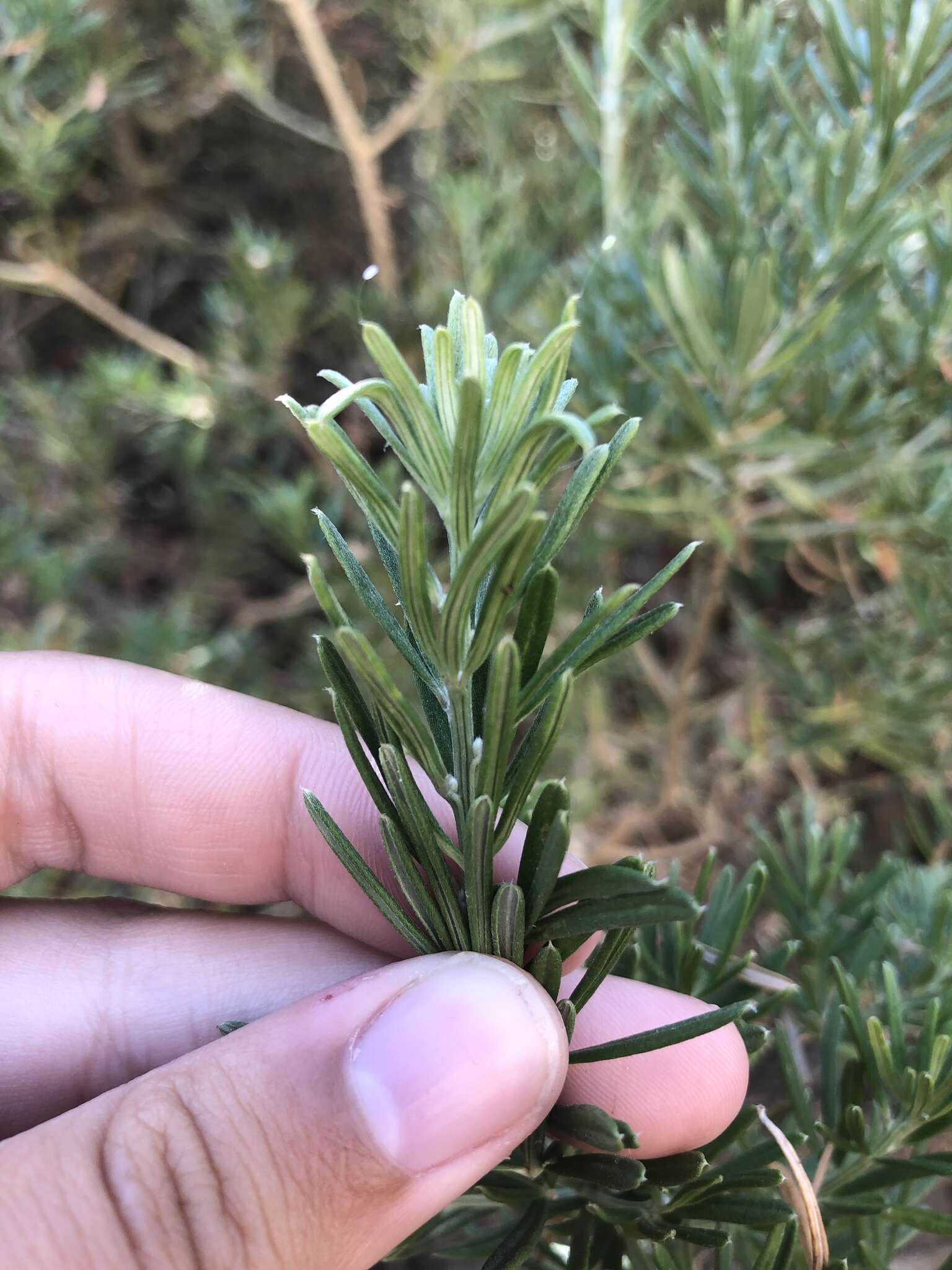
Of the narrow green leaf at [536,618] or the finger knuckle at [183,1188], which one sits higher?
the narrow green leaf at [536,618]

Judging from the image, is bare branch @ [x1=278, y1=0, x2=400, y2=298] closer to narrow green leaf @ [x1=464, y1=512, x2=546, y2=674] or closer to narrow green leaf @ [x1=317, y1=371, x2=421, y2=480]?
narrow green leaf @ [x1=317, y1=371, x2=421, y2=480]

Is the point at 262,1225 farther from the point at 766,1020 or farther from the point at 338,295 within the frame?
the point at 338,295

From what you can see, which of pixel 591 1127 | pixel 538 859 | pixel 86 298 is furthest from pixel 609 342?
pixel 86 298

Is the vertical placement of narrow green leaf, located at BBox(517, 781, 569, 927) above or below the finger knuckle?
above

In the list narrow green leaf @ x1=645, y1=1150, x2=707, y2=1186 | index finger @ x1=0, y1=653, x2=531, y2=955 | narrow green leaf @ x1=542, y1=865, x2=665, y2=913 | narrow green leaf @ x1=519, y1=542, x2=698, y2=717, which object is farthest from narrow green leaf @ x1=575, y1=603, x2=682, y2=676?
index finger @ x1=0, y1=653, x2=531, y2=955

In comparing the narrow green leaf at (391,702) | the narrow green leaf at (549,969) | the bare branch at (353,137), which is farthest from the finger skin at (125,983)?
the bare branch at (353,137)

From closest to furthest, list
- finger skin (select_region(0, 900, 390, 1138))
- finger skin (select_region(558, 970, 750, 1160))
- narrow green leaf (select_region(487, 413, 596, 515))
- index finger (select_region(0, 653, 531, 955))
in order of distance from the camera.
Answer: narrow green leaf (select_region(487, 413, 596, 515)) < finger skin (select_region(558, 970, 750, 1160)) < finger skin (select_region(0, 900, 390, 1138)) < index finger (select_region(0, 653, 531, 955))

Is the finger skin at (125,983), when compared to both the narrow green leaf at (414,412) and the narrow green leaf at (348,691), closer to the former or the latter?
the narrow green leaf at (348,691)
